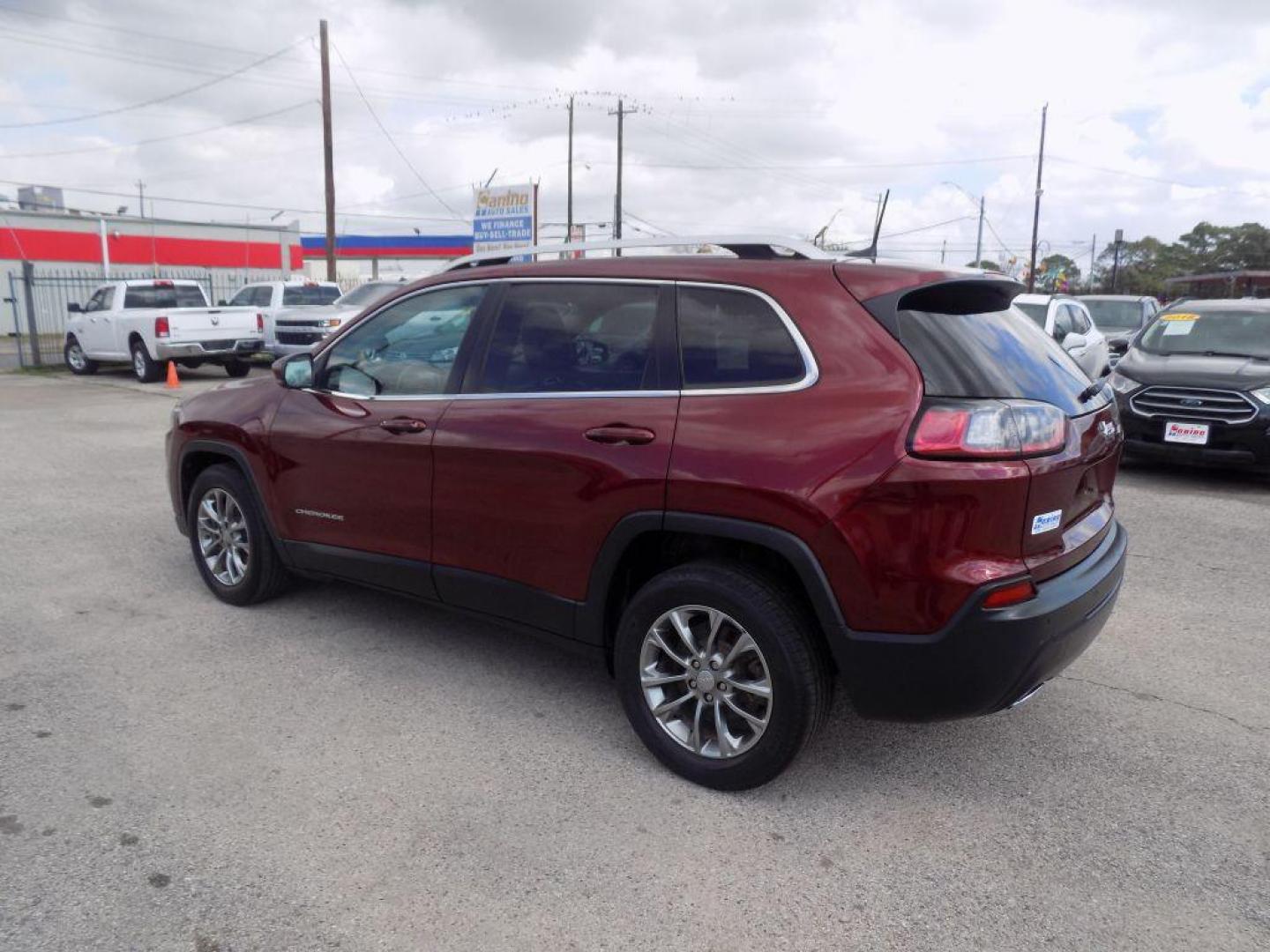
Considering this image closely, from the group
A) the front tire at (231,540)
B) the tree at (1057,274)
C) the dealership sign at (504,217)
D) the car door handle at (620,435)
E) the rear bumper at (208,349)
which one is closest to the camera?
the car door handle at (620,435)

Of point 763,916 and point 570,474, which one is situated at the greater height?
point 570,474

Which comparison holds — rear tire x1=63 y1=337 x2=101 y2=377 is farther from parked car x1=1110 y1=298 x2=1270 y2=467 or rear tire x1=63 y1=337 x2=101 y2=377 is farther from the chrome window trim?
parked car x1=1110 y1=298 x2=1270 y2=467

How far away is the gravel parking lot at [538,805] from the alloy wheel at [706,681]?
0.66ft

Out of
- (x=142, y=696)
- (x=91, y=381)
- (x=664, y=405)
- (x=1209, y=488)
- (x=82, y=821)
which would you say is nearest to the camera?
(x=82, y=821)

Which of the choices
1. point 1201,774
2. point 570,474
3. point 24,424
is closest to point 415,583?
point 570,474

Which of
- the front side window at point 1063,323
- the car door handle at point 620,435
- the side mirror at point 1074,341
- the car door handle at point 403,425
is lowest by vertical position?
the car door handle at point 403,425

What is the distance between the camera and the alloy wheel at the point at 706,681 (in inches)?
125

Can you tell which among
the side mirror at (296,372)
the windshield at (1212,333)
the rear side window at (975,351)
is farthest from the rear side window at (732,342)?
the windshield at (1212,333)

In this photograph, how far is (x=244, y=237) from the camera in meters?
46.0

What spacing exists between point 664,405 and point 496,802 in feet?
4.70

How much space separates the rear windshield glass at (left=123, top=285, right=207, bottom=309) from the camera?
1745 cm

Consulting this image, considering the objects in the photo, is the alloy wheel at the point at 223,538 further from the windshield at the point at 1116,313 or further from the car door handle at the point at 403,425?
the windshield at the point at 1116,313

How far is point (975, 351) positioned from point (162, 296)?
17.7 metres

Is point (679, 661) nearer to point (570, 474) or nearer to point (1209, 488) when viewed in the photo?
point (570, 474)
